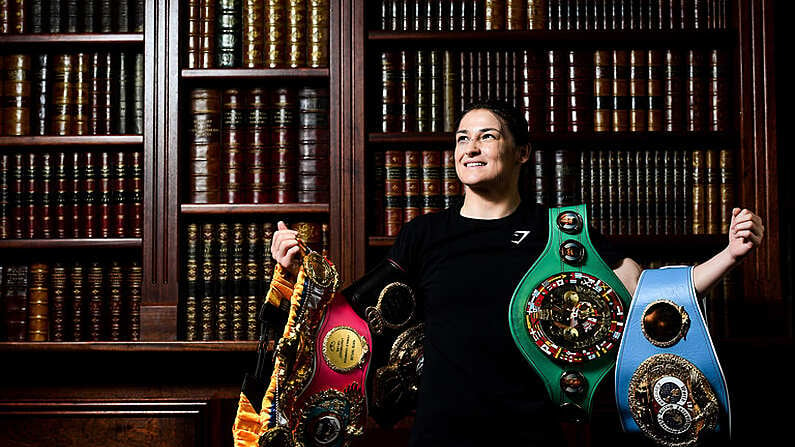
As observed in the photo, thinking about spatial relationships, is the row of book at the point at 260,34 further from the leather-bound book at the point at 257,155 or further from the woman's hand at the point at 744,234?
the woman's hand at the point at 744,234

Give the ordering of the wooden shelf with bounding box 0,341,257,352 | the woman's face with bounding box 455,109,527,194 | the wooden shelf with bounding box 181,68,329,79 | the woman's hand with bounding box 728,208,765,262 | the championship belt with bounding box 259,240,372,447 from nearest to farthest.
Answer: the woman's hand with bounding box 728,208,765,262 → the championship belt with bounding box 259,240,372,447 → the woman's face with bounding box 455,109,527,194 → the wooden shelf with bounding box 0,341,257,352 → the wooden shelf with bounding box 181,68,329,79

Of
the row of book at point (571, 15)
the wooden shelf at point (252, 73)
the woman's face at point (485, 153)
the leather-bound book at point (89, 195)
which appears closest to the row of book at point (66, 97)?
the leather-bound book at point (89, 195)

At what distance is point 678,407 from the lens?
1.62 m

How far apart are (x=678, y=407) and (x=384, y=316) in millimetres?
741

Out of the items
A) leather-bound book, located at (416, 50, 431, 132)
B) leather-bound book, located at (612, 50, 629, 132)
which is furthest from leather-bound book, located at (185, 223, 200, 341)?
leather-bound book, located at (612, 50, 629, 132)

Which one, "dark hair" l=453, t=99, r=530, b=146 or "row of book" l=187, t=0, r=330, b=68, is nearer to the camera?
"dark hair" l=453, t=99, r=530, b=146

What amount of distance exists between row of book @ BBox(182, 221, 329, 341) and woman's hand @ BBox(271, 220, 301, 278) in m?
0.66

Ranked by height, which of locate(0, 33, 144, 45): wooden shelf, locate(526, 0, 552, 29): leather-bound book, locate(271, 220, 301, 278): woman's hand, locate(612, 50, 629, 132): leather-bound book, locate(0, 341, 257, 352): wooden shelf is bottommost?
locate(0, 341, 257, 352): wooden shelf

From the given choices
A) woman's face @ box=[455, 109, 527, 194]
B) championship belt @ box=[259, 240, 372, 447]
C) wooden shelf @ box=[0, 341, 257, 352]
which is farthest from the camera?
wooden shelf @ box=[0, 341, 257, 352]

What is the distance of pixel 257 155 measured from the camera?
8.10 feet

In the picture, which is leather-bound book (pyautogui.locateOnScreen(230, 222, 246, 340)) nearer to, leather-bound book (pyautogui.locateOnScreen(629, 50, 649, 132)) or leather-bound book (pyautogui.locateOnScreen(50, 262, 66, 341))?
leather-bound book (pyautogui.locateOnScreen(50, 262, 66, 341))

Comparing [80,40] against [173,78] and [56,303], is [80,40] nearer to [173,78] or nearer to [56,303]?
[173,78]

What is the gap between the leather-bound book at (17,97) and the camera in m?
2.47

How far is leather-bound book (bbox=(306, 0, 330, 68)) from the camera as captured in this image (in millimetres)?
2465
